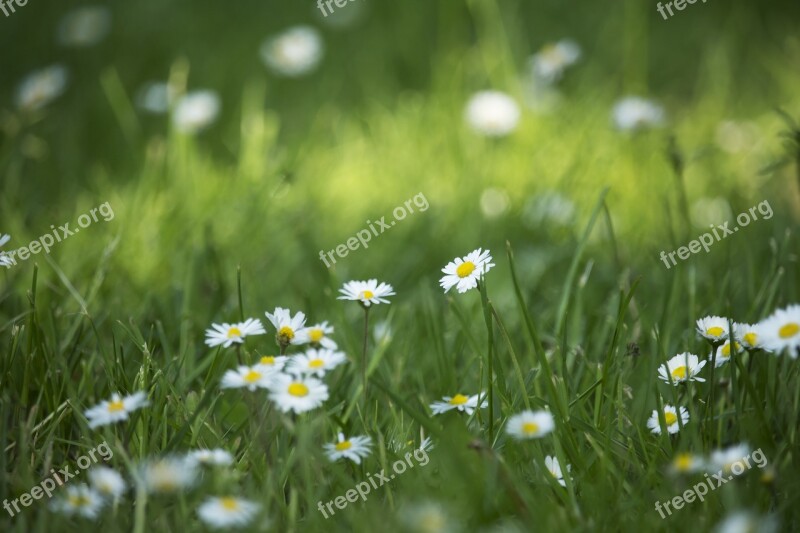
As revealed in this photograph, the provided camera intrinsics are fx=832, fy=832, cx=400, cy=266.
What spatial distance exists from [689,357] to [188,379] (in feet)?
2.67

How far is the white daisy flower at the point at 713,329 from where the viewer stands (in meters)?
1.24

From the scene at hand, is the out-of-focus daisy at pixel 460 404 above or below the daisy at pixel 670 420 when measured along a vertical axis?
above

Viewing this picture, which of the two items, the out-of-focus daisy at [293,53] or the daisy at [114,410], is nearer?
the daisy at [114,410]

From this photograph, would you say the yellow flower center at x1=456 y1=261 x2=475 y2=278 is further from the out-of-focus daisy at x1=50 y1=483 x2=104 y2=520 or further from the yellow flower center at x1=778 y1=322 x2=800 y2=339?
the out-of-focus daisy at x1=50 y1=483 x2=104 y2=520

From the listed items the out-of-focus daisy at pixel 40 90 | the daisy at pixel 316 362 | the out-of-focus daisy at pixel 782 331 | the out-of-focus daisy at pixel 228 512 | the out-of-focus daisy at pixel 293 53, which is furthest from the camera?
the out-of-focus daisy at pixel 293 53

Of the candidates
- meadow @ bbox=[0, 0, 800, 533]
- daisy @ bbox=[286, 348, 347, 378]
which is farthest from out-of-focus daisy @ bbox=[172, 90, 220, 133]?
daisy @ bbox=[286, 348, 347, 378]

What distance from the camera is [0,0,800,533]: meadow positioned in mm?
1125

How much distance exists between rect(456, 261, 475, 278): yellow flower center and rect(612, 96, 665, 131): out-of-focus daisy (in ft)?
4.51

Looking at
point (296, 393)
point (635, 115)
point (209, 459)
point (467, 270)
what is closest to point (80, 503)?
point (209, 459)

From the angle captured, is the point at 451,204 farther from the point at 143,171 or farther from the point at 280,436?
the point at 280,436

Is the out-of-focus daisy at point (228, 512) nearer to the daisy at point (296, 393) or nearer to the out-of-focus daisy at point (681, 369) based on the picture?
the daisy at point (296, 393)

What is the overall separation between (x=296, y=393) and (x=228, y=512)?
0.68ft

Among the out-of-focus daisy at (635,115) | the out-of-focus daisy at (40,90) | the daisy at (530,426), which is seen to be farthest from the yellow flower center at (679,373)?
the out-of-focus daisy at (40,90)

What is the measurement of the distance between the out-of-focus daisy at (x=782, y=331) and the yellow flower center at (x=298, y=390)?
0.62 metres
